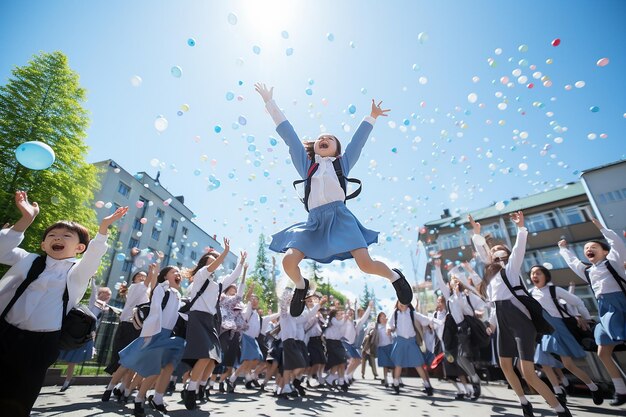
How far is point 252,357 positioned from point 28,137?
13.9 m

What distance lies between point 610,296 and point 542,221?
26.3 meters

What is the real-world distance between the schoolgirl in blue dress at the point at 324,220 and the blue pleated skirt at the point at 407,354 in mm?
5657

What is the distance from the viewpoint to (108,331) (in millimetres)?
10758

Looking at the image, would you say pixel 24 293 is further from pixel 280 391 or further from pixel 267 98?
pixel 280 391

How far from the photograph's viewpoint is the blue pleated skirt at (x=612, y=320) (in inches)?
195

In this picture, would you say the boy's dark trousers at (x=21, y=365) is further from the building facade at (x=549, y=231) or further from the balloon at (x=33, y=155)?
the building facade at (x=549, y=231)

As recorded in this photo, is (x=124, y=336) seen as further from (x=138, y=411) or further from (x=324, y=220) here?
(x=324, y=220)

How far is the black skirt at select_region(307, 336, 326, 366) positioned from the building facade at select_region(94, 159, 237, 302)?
1740 cm

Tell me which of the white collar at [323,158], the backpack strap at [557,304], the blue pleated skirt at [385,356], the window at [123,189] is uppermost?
the window at [123,189]

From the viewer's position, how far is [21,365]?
224 centimetres

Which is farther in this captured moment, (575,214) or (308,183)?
(575,214)

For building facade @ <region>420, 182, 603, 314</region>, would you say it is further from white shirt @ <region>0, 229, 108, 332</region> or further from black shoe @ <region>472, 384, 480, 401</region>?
white shirt @ <region>0, 229, 108, 332</region>

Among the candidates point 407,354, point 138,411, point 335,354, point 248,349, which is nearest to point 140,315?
point 138,411

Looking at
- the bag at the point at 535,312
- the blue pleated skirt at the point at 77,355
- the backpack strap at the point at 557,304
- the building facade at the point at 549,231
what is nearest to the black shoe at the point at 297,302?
the bag at the point at 535,312
